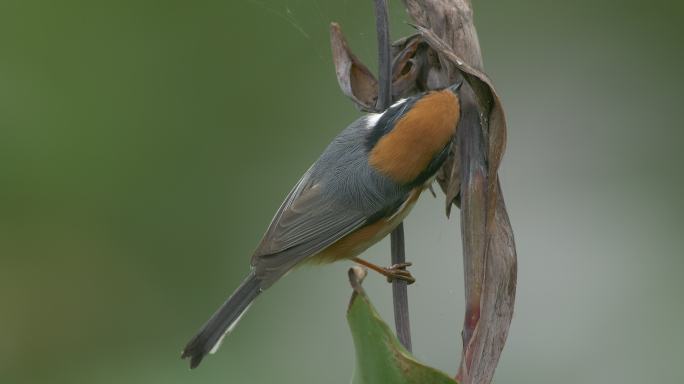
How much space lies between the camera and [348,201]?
1823 mm

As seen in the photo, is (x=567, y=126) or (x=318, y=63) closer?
(x=318, y=63)

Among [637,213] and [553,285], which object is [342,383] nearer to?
[553,285]

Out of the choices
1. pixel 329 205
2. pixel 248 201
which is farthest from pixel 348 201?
pixel 248 201

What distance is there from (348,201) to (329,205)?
37 mm

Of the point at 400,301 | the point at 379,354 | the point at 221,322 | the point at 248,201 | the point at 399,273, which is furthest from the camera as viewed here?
the point at 248,201

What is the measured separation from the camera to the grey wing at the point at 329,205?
5.82 feet

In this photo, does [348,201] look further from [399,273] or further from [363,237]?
[399,273]

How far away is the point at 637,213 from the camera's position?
1.91 m

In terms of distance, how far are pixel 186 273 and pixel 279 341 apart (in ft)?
0.64

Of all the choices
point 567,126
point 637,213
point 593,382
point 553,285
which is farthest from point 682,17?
point 593,382

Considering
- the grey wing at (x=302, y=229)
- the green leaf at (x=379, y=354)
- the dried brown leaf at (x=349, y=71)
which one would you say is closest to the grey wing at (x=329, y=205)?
the grey wing at (x=302, y=229)

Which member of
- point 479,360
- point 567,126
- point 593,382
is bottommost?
point 593,382

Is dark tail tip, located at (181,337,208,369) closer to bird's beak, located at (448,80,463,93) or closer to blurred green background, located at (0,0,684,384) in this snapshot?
blurred green background, located at (0,0,684,384)

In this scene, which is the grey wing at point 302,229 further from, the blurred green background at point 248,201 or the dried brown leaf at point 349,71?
the dried brown leaf at point 349,71
